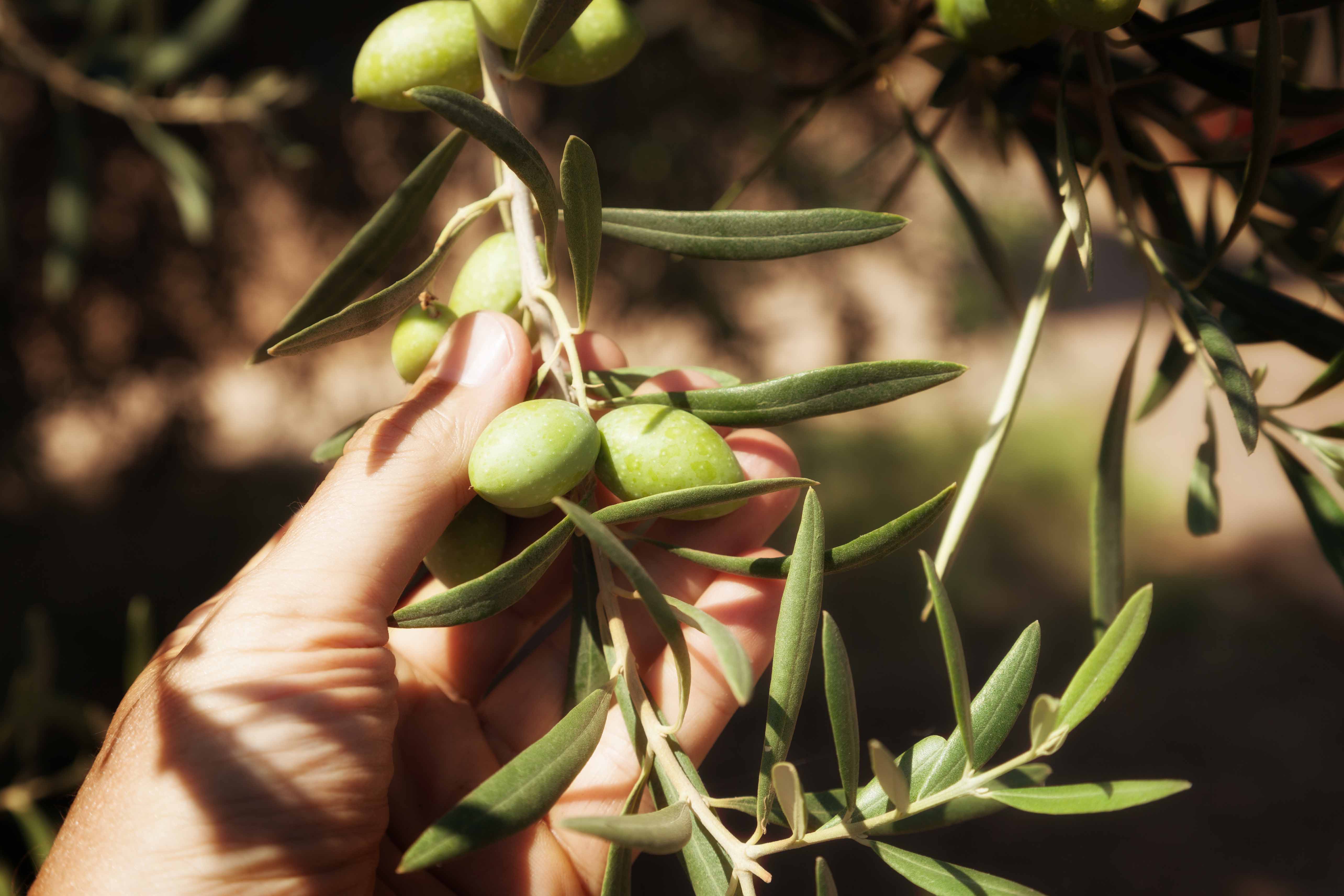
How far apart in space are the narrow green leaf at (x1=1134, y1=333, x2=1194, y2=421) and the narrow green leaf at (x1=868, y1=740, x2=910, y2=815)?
0.55 metres

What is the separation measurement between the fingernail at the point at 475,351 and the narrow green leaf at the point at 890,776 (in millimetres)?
435

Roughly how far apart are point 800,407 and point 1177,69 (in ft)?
1.57

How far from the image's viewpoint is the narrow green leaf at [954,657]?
472 millimetres

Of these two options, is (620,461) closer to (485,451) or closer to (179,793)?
(485,451)

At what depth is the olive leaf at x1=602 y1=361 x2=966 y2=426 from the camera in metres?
0.60

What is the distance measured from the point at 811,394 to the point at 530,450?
219 mm

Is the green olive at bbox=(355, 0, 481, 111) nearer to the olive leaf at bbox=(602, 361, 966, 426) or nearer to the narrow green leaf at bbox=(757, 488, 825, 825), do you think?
the olive leaf at bbox=(602, 361, 966, 426)

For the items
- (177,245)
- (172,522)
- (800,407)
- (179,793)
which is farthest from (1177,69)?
(172,522)

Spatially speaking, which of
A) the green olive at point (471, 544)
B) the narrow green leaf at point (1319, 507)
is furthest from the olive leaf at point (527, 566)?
the narrow green leaf at point (1319, 507)

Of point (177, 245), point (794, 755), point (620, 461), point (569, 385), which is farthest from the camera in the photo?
point (177, 245)

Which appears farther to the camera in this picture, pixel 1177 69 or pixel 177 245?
pixel 177 245

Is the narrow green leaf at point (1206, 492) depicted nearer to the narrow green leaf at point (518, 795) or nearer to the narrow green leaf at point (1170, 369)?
the narrow green leaf at point (1170, 369)

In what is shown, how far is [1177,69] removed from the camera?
0.73 metres

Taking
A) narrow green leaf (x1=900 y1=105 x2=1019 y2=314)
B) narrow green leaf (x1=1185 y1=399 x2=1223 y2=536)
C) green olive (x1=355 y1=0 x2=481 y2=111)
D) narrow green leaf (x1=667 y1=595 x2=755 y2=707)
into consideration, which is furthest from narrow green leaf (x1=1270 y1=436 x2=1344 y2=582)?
green olive (x1=355 y1=0 x2=481 y2=111)
